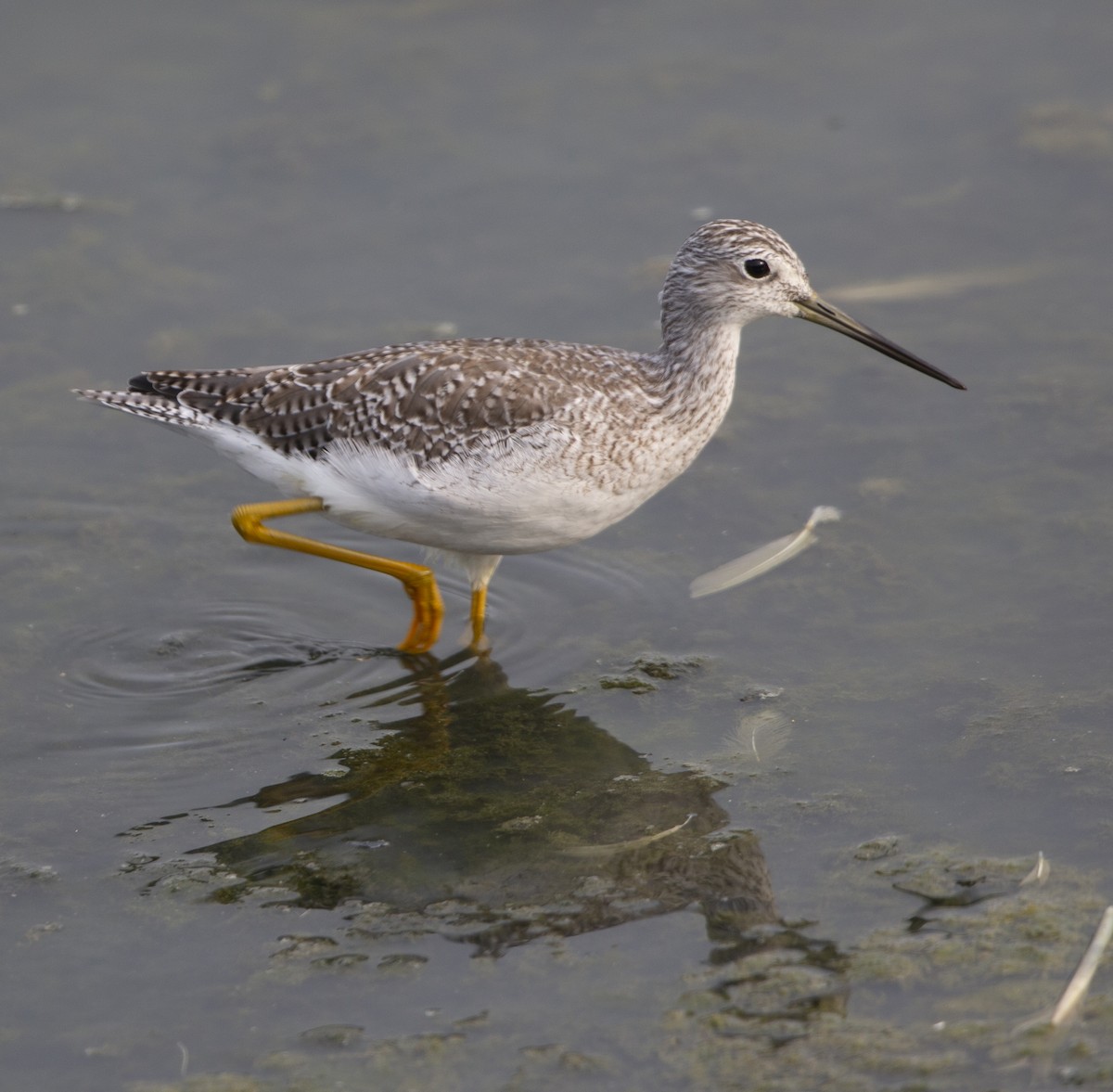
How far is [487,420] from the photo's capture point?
7766mm

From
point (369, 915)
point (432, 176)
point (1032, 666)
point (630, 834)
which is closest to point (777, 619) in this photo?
point (1032, 666)

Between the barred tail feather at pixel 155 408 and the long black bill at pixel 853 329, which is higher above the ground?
the long black bill at pixel 853 329

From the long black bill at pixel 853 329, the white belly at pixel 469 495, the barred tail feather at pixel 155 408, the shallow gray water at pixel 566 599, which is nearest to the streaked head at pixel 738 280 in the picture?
the long black bill at pixel 853 329

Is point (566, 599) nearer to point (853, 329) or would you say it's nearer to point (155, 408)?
point (853, 329)

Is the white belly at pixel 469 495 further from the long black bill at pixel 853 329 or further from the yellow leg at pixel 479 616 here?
the long black bill at pixel 853 329

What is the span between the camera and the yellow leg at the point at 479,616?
862 cm

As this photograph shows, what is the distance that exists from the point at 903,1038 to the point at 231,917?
269 cm

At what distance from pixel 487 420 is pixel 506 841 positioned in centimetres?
212

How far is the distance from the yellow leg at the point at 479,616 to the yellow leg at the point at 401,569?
0.7 inches

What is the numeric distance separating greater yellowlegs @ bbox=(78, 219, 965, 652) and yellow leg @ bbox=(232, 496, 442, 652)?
10 mm

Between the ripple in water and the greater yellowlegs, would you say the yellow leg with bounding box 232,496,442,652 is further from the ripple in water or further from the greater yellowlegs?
the ripple in water

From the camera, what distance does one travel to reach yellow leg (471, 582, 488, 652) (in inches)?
340

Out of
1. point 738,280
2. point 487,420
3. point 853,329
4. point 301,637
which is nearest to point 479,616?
point 301,637

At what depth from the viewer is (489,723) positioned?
7902 millimetres
